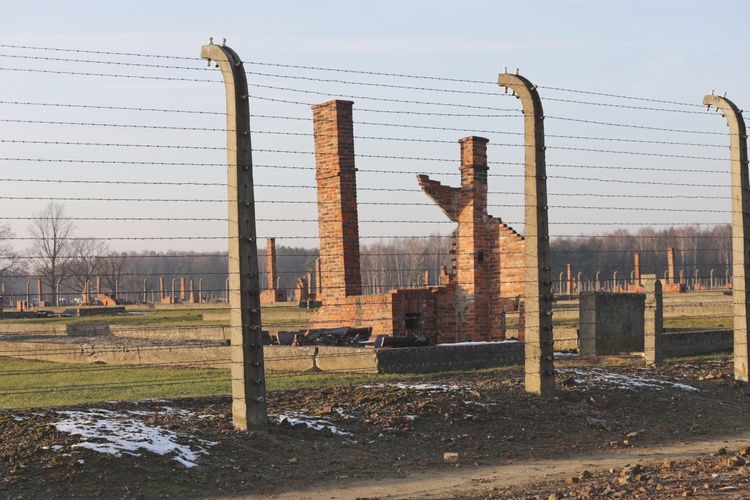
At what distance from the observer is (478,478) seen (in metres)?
7.89

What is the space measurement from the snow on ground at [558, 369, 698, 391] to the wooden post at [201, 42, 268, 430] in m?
4.61

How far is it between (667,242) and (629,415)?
13469cm

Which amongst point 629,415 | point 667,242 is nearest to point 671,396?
point 629,415

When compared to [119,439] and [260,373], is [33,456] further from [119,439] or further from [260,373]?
[260,373]

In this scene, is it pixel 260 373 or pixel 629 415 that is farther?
pixel 629 415

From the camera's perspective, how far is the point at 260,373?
8711 millimetres

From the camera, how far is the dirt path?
7.30 m

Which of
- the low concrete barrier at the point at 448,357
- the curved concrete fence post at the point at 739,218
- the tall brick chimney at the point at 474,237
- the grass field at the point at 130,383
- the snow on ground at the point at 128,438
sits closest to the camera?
the snow on ground at the point at 128,438

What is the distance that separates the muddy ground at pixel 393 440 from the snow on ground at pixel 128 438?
27 millimetres

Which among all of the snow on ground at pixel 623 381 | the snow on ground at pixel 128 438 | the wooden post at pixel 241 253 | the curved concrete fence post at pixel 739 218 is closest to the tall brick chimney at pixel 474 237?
the snow on ground at pixel 623 381

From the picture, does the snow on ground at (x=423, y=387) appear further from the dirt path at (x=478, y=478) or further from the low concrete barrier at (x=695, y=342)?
the low concrete barrier at (x=695, y=342)

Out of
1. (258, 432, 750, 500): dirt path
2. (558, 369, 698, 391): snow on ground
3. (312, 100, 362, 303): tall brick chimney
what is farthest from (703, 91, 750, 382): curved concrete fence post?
(312, 100, 362, 303): tall brick chimney

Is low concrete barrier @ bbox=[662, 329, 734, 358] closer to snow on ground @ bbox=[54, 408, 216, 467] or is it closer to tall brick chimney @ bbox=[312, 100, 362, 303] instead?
tall brick chimney @ bbox=[312, 100, 362, 303]

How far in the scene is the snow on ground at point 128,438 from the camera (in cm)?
780
